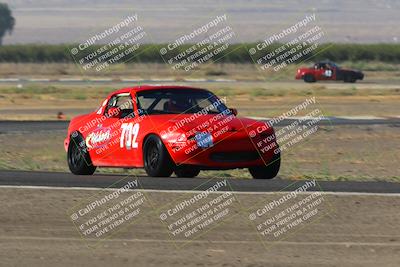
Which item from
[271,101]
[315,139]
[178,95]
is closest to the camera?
[178,95]

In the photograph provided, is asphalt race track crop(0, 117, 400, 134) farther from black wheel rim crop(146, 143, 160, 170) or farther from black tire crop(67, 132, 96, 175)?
black wheel rim crop(146, 143, 160, 170)

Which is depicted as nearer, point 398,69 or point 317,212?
point 317,212

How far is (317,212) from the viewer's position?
12.6 metres

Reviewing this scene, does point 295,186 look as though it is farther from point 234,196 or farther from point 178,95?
point 178,95

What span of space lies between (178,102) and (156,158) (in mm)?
1286

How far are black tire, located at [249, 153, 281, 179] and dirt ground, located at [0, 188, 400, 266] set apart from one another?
2.69 meters

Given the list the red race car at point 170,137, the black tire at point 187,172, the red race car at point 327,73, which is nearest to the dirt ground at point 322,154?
the black tire at point 187,172

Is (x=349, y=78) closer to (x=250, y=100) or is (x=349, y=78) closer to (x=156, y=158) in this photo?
(x=250, y=100)

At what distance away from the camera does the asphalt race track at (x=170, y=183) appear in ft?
48.3

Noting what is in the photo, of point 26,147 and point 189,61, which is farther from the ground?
point 26,147

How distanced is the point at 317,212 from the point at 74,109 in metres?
30.5

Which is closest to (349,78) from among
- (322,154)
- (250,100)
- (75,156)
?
(250,100)

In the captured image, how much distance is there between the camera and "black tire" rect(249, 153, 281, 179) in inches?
645

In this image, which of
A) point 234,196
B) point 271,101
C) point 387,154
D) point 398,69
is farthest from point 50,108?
point 398,69
